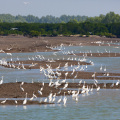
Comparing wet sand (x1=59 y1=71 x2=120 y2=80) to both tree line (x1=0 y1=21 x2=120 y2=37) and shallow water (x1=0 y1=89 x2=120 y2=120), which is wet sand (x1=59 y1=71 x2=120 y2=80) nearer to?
shallow water (x1=0 y1=89 x2=120 y2=120)

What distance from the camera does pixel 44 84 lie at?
2942cm

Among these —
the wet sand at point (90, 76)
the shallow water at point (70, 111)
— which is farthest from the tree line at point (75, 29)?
the shallow water at point (70, 111)

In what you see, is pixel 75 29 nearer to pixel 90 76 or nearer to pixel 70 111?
pixel 90 76

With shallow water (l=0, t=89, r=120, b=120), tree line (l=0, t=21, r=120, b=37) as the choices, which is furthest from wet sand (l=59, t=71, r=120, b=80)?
tree line (l=0, t=21, r=120, b=37)

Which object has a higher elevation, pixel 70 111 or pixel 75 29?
pixel 75 29

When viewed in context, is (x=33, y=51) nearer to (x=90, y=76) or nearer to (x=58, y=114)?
(x=90, y=76)

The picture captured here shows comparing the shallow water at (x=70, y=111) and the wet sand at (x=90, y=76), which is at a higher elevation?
the wet sand at (x=90, y=76)

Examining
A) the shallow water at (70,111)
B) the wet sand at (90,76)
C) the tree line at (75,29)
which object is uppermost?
the tree line at (75,29)

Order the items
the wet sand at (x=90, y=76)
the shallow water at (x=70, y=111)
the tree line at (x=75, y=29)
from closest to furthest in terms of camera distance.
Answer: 1. the shallow water at (x=70, y=111)
2. the wet sand at (x=90, y=76)
3. the tree line at (x=75, y=29)

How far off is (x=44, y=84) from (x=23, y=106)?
22.6ft

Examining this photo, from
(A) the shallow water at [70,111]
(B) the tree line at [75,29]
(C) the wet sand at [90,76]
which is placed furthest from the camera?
(B) the tree line at [75,29]

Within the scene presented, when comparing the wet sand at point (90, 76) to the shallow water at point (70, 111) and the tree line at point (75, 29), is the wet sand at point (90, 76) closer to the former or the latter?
the shallow water at point (70, 111)

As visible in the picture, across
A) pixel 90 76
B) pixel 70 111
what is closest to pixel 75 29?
pixel 90 76

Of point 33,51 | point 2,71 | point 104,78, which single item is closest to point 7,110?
point 104,78
